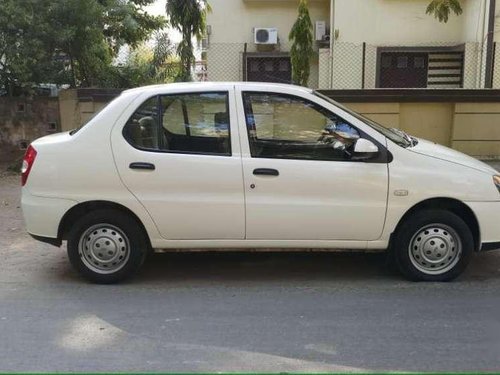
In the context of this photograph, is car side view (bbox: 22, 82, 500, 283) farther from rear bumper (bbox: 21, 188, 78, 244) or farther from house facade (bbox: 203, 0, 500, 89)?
house facade (bbox: 203, 0, 500, 89)

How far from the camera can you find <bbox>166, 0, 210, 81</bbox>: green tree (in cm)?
1436

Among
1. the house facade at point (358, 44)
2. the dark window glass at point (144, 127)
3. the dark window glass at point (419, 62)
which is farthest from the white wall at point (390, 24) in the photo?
the dark window glass at point (144, 127)

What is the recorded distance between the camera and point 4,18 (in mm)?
9875

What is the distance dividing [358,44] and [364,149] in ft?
36.6

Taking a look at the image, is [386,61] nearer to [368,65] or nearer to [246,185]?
[368,65]

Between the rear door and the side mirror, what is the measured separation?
39.0 inches

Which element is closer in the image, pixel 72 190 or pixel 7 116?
pixel 72 190

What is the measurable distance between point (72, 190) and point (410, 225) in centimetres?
289

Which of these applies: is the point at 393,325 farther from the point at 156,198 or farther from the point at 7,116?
the point at 7,116

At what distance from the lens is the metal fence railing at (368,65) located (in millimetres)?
15188

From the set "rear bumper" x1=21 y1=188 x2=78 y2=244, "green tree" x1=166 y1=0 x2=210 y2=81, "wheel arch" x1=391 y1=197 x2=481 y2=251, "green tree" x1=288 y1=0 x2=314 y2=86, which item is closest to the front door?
"wheel arch" x1=391 y1=197 x2=481 y2=251

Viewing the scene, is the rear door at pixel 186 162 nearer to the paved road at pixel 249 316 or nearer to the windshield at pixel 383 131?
the paved road at pixel 249 316

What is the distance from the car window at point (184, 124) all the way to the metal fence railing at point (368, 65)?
34.5 feet

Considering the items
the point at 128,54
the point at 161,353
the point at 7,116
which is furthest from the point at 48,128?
the point at 161,353
